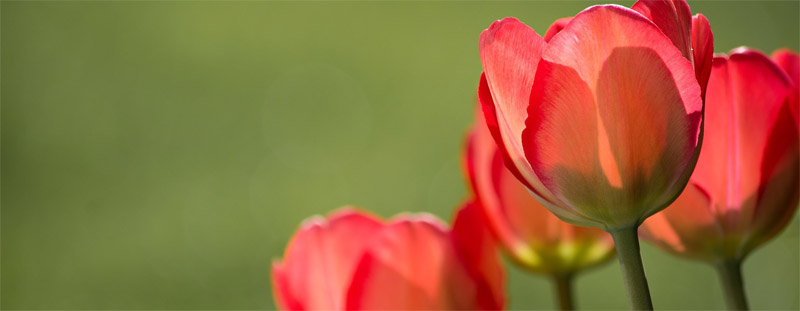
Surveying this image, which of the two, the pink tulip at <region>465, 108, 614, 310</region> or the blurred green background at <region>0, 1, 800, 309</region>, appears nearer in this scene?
the pink tulip at <region>465, 108, 614, 310</region>

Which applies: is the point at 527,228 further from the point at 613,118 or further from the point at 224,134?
the point at 224,134

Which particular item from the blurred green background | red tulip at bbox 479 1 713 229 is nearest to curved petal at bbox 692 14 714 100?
red tulip at bbox 479 1 713 229

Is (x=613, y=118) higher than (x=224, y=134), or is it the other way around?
(x=224, y=134)

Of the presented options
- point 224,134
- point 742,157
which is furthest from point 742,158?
point 224,134

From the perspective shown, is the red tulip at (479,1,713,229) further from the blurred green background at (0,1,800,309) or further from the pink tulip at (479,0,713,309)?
the blurred green background at (0,1,800,309)

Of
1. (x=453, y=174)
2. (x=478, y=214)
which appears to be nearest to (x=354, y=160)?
(x=453, y=174)

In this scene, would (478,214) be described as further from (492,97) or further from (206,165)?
(206,165)
